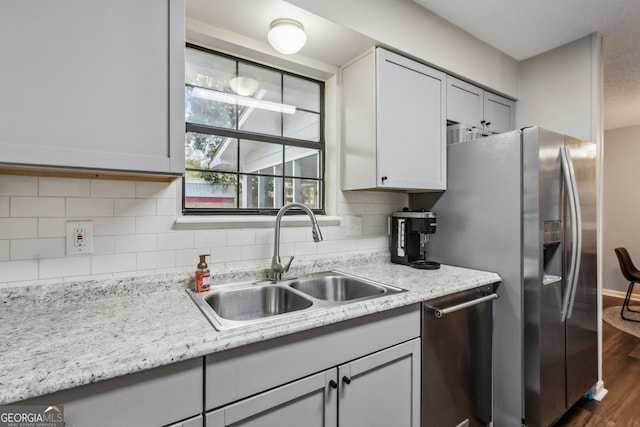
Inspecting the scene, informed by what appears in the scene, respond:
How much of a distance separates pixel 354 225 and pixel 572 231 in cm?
122

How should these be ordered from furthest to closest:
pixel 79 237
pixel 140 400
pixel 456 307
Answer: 1. pixel 456 307
2. pixel 79 237
3. pixel 140 400

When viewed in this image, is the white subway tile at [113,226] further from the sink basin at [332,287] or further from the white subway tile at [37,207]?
the sink basin at [332,287]

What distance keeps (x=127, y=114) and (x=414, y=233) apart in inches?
65.5

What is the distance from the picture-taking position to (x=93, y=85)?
3.14ft

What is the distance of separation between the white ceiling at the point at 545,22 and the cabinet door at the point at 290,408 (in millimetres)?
2066

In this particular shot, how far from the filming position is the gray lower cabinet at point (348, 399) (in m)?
0.94

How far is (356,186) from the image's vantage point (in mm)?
1857

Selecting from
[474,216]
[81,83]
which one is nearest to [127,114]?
[81,83]

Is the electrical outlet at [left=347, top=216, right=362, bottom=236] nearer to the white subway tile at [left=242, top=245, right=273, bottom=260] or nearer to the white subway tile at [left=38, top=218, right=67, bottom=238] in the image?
the white subway tile at [left=242, top=245, right=273, bottom=260]

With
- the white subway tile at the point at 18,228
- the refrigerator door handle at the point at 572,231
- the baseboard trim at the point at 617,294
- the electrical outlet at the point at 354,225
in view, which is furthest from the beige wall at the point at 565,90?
the baseboard trim at the point at 617,294

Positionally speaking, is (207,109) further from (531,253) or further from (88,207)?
(531,253)

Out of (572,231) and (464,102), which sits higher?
(464,102)

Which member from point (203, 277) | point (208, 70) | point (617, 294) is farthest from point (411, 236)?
point (617, 294)

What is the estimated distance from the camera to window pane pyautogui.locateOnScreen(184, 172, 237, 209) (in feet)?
5.20
